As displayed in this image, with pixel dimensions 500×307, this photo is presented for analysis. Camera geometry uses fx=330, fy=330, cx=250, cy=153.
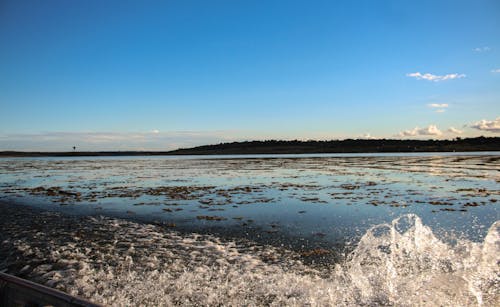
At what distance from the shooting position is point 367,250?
32.4 feet

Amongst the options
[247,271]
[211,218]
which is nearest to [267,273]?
[247,271]

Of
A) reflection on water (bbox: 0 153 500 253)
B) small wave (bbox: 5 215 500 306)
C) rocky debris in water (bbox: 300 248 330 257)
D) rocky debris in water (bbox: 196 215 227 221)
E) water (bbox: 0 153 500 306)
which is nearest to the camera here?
small wave (bbox: 5 215 500 306)

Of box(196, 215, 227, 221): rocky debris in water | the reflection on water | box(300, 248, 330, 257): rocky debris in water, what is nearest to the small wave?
box(300, 248, 330, 257): rocky debris in water

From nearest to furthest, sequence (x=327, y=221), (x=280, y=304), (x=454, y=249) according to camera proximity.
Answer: (x=280, y=304) → (x=454, y=249) → (x=327, y=221)

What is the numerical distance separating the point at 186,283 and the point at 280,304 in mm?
2374

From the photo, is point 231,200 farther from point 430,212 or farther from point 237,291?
point 237,291

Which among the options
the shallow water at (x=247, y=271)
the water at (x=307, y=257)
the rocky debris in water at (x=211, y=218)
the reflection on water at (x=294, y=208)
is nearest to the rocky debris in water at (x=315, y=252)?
the water at (x=307, y=257)

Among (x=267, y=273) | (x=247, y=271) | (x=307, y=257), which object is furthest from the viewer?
(x=307, y=257)

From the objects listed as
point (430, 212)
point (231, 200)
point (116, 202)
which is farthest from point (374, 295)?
point (116, 202)

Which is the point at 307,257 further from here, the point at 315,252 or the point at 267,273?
the point at 267,273

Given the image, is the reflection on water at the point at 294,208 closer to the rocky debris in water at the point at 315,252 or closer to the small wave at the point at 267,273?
the rocky debris in water at the point at 315,252

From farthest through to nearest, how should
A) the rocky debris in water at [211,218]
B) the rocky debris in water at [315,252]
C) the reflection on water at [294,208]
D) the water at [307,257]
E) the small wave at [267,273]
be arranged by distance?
the rocky debris in water at [211,218], the reflection on water at [294,208], the rocky debris in water at [315,252], the water at [307,257], the small wave at [267,273]

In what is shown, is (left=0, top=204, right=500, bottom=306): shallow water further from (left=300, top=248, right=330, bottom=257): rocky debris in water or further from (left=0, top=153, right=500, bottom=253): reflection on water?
(left=0, top=153, right=500, bottom=253): reflection on water

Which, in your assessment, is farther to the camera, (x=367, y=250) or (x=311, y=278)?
(x=367, y=250)
